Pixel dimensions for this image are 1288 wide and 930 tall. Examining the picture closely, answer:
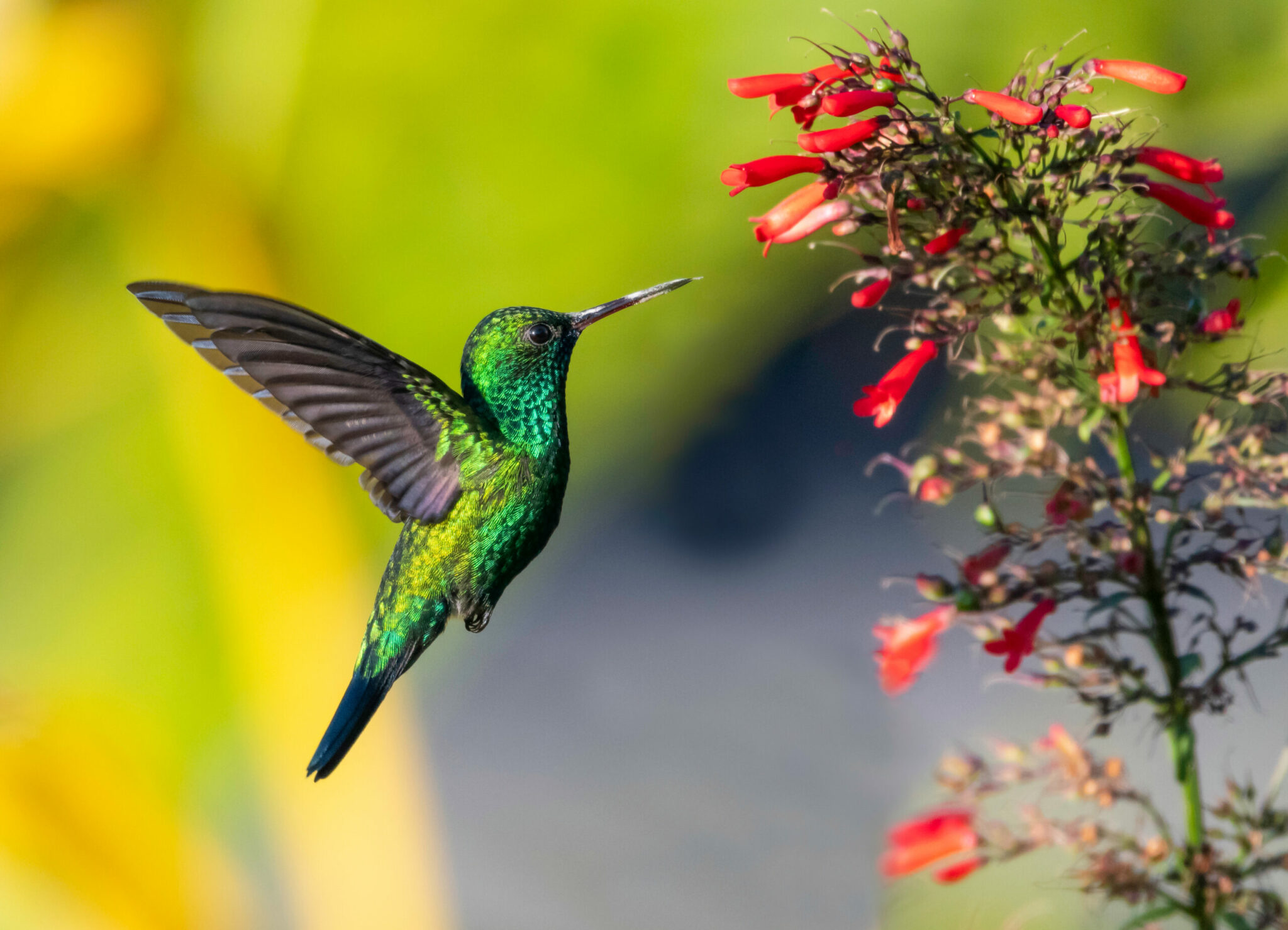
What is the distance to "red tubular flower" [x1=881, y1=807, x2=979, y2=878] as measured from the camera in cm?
94

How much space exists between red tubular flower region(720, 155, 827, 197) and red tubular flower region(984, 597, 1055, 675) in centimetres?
40

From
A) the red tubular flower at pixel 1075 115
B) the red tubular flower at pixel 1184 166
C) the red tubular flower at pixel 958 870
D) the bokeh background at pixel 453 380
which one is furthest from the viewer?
the bokeh background at pixel 453 380

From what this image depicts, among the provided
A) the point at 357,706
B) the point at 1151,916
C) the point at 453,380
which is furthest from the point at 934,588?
the point at 453,380

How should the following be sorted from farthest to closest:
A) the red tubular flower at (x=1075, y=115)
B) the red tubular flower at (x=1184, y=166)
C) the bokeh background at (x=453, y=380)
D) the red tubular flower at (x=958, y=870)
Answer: the bokeh background at (x=453, y=380) → the red tubular flower at (x=958, y=870) → the red tubular flower at (x=1184, y=166) → the red tubular flower at (x=1075, y=115)

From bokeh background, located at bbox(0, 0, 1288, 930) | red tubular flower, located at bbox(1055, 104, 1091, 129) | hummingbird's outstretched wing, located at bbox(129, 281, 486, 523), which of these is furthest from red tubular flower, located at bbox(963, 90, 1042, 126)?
bokeh background, located at bbox(0, 0, 1288, 930)

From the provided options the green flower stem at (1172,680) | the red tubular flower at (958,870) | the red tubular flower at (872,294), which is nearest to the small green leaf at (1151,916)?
the green flower stem at (1172,680)

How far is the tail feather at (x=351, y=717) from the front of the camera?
0.80 metres

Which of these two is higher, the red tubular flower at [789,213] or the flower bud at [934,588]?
the red tubular flower at [789,213]

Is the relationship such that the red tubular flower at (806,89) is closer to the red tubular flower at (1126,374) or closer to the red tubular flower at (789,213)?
the red tubular flower at (789,213)

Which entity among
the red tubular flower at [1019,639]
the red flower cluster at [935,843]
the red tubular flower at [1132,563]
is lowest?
the red flower cluster at [935,843]

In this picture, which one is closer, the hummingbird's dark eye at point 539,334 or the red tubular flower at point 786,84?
the red tubular flower at point 786,84

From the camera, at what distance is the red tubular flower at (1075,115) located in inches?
26.5

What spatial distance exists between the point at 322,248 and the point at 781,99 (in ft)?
5.47

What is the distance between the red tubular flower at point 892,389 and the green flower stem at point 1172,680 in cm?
16
